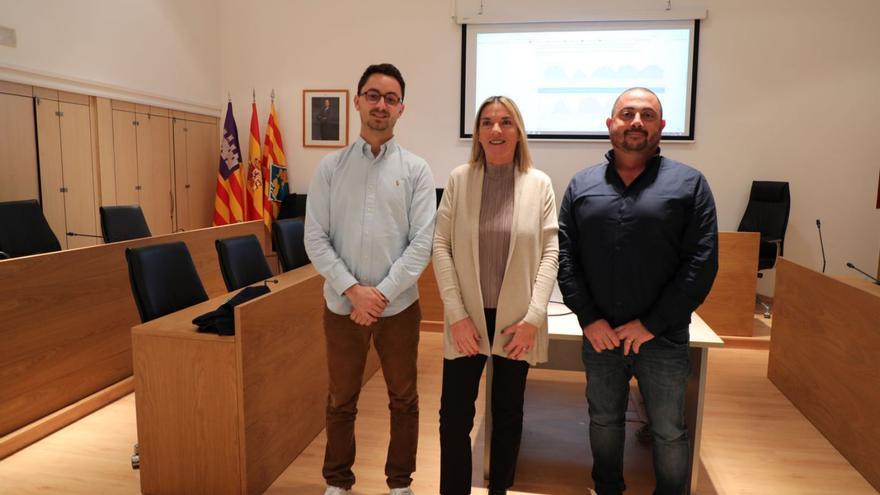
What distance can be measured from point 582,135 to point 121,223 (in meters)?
4.08

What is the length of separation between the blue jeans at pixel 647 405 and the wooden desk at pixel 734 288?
273 centimetres

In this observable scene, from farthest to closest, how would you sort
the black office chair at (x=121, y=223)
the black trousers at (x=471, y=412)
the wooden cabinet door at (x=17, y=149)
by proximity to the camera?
1. the wooden cabinet door at (x=17, y=149)
2. the black office chair at (x=121, y=223)
3. the black trousers at (x=471, y=412)

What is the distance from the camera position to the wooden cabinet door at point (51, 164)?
4.27m

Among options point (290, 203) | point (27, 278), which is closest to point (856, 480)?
point (27, 278)

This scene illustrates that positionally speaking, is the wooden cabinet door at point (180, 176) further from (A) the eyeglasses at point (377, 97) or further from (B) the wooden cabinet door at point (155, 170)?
(A) the eyeglasses at point (377, 97)

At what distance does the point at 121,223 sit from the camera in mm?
4004

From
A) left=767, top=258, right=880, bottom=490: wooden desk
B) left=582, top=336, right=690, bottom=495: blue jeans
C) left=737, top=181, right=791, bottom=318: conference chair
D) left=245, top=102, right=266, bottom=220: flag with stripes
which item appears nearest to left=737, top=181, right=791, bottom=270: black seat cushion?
left=737, top=181, right=791, bottom=318: conference chair

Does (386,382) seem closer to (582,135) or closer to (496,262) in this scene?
(496,262)

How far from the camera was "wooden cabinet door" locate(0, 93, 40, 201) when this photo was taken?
3977 millimetres

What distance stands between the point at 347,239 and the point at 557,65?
425 cm

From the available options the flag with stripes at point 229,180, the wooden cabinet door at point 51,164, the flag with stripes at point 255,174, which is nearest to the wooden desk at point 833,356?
the flag with stripes at point 255,174

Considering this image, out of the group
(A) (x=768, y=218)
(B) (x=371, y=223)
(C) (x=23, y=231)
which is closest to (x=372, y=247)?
(B) (x=371, y=223)

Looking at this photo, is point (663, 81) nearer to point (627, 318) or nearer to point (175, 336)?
point (627, 318)

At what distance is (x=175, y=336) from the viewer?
2.14 m
